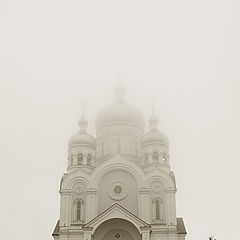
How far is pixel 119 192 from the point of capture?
3547cm

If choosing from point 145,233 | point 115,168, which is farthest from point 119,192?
point 145,233

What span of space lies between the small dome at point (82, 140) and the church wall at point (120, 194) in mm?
3748

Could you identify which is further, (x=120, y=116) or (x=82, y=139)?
(x=120, y=116)

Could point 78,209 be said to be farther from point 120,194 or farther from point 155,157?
point 155,157

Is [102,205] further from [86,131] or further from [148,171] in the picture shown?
[86,131]

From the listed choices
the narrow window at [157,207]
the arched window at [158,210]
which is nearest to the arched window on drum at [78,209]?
the arched window at [158,210]

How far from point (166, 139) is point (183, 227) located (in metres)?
6.60

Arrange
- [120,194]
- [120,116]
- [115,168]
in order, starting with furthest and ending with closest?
[120,116] → [115,168] → [120,194]

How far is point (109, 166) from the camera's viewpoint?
35.7 meters

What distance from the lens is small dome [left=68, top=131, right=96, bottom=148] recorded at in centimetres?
3838

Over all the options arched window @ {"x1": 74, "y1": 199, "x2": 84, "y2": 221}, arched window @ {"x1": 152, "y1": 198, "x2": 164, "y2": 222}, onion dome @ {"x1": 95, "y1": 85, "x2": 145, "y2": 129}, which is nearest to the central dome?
onion dome @ {"x1": 95, "y1": 85, "x2": 145, "y2": 129}

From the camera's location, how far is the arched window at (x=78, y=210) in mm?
34781

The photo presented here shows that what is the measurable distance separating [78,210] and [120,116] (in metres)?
8.70

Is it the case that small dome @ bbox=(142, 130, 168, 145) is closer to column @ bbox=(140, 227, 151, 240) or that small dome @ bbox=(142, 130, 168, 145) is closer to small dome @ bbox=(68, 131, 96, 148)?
small dome @ bbox=(68, 131, 96, 148)
